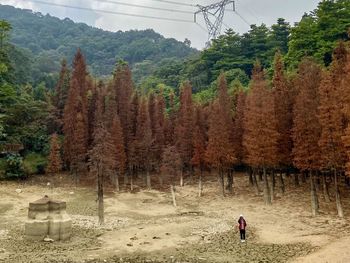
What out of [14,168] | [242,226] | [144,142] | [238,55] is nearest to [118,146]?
[144,142]

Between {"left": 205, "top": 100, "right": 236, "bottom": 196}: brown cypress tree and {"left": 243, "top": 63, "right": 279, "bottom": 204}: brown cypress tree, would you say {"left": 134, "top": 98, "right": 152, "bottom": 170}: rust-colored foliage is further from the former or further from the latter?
{"left": 243, "top": 63, "right": 279, "bottom": 204}: brown cypress tree

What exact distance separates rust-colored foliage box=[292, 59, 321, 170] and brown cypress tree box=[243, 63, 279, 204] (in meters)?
3.57

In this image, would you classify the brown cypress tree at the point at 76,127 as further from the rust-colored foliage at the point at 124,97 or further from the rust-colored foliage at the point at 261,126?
the rust-colored foliage at the point at 261,126

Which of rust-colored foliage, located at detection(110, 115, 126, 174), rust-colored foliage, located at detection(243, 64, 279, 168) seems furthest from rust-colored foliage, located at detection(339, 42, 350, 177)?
rust-colored foliage, located at detection(110, 115, 126, 174)

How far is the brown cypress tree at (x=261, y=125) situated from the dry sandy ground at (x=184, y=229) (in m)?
5.13

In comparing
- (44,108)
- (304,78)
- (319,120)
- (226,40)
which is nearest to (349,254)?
(319,120)

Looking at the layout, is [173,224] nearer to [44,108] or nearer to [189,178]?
[189,178]

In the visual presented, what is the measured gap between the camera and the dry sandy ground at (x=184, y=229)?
25234 millimetres

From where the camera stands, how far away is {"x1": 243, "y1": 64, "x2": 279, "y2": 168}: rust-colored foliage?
135ft

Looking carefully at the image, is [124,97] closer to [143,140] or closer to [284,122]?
[143,140]

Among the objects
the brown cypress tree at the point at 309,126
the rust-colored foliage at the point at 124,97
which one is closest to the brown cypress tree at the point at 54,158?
the rust-colored foliage at the point at 124,97

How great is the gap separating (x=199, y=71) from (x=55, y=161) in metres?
58.8

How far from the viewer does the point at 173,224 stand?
35281mm

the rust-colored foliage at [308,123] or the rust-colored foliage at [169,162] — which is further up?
the rust-colored foliage at [308,123]
